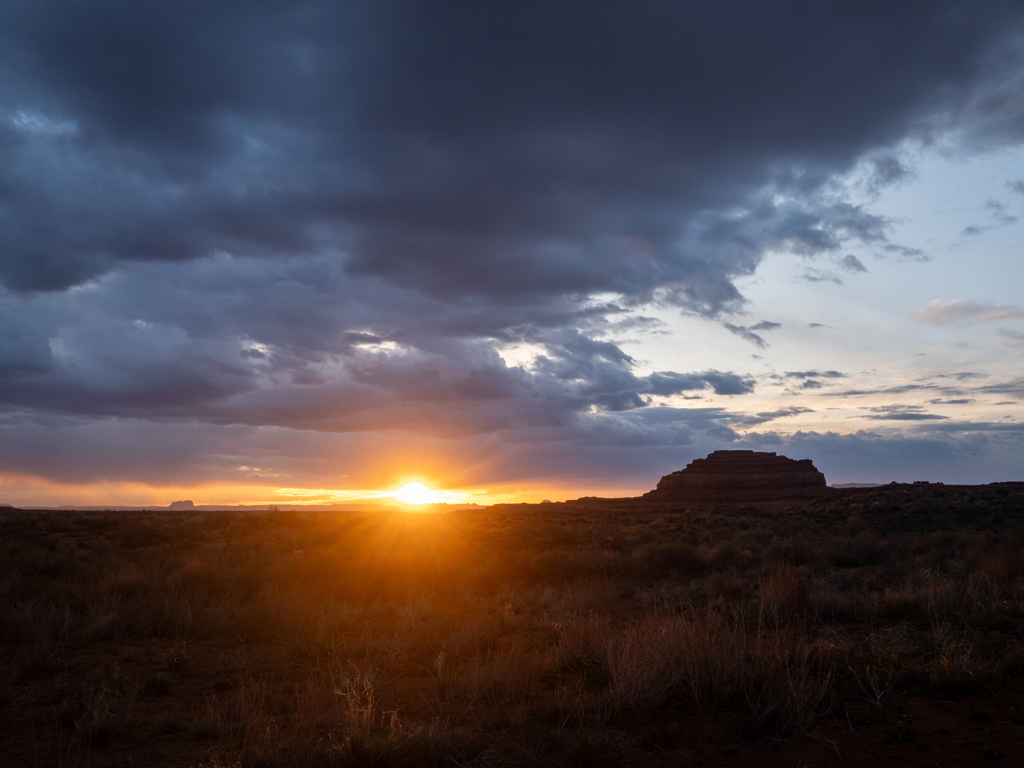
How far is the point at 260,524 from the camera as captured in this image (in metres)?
44.2

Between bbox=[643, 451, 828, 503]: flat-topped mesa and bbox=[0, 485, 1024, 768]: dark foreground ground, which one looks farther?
bbox=[643, 451, 828, 503]: flat-topped mesa

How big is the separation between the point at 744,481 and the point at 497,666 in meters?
90.6

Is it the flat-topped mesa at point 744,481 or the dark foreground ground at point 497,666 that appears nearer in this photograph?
the dark foreground ground at point 497,666

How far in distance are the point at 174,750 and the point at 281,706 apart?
1.41m

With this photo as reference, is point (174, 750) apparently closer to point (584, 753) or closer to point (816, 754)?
point (584, 753)

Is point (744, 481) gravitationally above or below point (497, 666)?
above

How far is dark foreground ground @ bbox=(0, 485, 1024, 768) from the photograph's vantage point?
239 inches

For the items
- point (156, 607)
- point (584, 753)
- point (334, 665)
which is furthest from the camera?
point (156, 607)

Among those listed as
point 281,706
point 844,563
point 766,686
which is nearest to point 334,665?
point 281,706

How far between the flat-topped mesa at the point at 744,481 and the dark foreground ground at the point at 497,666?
73131 millimetres

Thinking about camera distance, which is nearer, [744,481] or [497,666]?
[497,666]

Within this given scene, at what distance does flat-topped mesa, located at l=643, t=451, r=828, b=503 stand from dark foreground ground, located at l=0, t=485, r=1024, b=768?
73.1 metres

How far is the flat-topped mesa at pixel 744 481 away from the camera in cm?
8738

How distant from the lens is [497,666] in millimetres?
8094
